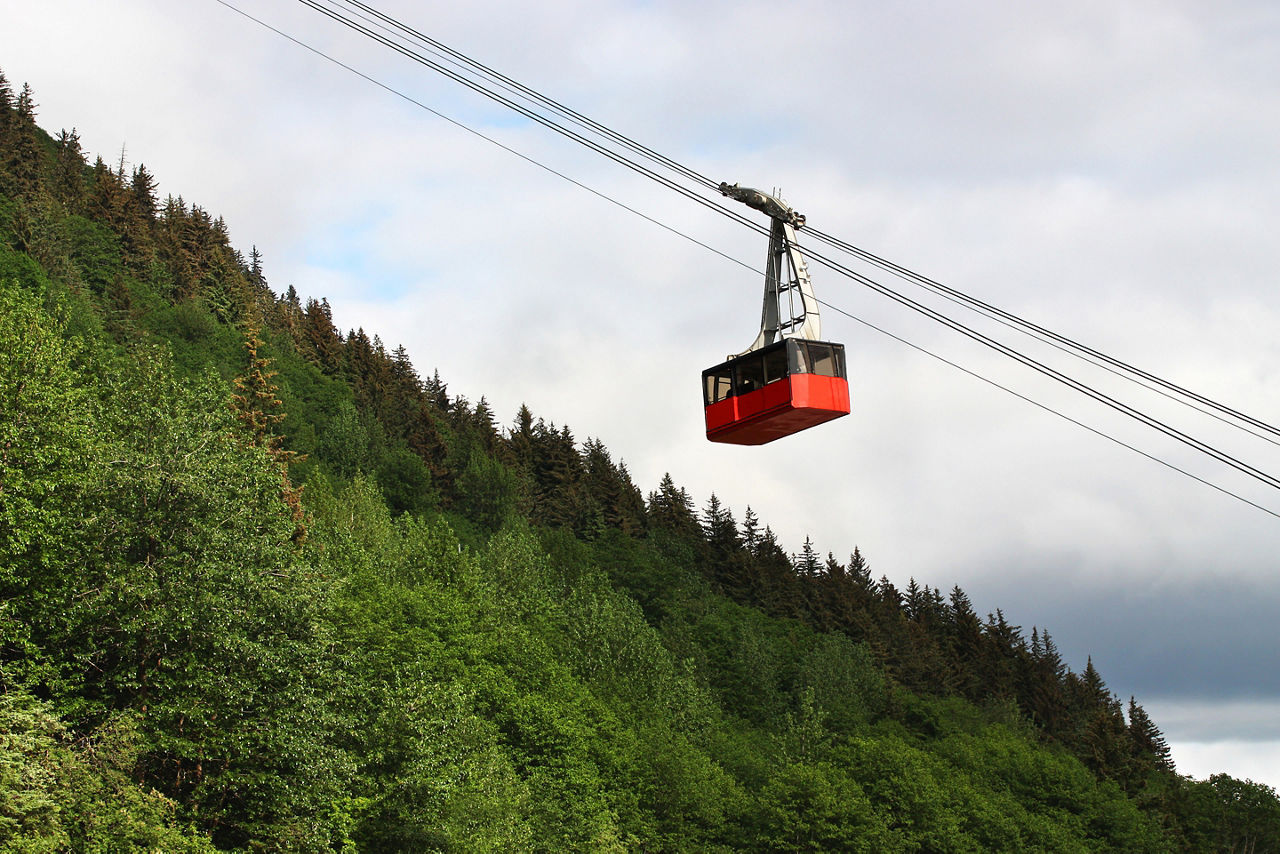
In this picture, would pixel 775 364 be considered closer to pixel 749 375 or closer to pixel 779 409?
pixel 749 375

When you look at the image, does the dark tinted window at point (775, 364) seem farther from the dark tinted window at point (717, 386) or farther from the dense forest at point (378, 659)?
the dense forest at point (378, 659)

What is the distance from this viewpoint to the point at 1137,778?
482ft

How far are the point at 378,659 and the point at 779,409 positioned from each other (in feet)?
120

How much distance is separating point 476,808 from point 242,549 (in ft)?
54.8

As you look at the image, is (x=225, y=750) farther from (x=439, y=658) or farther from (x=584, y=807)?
(x=584, y=807)

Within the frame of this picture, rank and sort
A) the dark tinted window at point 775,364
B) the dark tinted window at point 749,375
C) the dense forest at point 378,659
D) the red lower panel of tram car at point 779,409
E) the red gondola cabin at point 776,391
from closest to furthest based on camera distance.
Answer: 1. the red lower panel of tram car at point 779,409
2. the red gondola cabin at point 776,391
3. the dark tinted window at point 775,364
4. the dark tinted window at point 749,375
5. the dense forest at point 378,659

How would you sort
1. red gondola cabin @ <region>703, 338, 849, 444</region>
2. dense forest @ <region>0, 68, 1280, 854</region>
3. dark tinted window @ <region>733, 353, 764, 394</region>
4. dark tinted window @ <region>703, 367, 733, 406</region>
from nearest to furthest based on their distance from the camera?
1. red gondola cabin @ <region>703, 338, 849, 444</region>
2. dark tinted window @ <region>733, 353, 764, 394</region>
3. dark tinted window @ <region>703, 367, 733, 406</region>
4. dense forest @ <region>0, 68, 1280, 854</region>

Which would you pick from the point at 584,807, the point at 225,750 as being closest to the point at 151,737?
the point at 225,750

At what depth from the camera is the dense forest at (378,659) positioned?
4588 centimetres

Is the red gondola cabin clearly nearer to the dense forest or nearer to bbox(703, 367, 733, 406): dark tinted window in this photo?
bbox(703, 367, 733, 406): dark tinted window

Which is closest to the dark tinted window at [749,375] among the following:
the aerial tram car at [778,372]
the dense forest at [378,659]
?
the aerial tram car at [778,372]

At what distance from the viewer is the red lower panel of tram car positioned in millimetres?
38031

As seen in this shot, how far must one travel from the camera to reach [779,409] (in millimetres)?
38375

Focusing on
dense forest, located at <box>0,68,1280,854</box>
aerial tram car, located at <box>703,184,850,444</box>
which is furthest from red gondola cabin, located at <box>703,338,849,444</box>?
dense forest, located at <box>0,68,1280,854</box>
